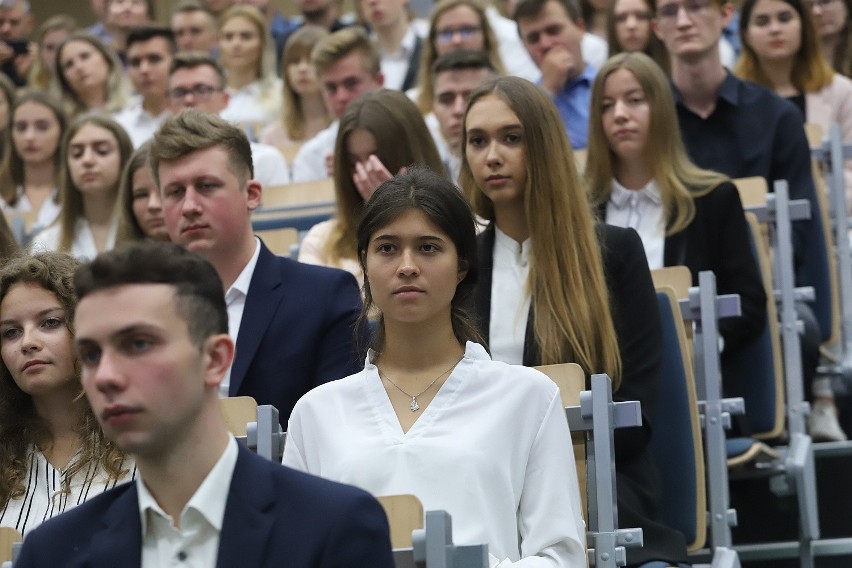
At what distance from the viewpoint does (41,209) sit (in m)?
6.50

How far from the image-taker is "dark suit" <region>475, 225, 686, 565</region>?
3.28 m

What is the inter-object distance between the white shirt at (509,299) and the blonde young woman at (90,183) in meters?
2.24

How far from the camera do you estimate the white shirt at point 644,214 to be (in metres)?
4.24

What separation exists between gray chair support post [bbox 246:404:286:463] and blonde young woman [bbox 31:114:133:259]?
2630 mm

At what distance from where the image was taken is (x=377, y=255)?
116 inches

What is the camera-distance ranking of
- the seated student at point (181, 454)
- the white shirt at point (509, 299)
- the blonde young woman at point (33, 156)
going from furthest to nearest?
the blonde young woman at point (33, 156) → the white shirt at point (509, 299) → the seated student at point (181, 454)

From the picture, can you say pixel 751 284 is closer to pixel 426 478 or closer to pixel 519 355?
pixel 519 355

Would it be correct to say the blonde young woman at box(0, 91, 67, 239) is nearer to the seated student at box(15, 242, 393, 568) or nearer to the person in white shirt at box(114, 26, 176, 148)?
the person in white shirt at box(114, 26, 176, 148)

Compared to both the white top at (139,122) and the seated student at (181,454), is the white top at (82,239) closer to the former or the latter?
the white top at (139,122)

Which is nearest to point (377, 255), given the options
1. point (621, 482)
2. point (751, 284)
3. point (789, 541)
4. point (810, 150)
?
point (621, 482)

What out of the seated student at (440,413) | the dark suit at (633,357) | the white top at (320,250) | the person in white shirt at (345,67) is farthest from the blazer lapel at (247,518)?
the person in white shirt at (345,67)

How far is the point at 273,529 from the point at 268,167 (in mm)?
4071

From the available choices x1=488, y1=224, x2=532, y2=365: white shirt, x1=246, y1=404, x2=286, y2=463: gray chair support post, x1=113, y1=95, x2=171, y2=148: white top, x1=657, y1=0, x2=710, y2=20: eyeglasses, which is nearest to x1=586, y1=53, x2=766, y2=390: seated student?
x1=488, y1=224, x2=532, y2=365: white shirt

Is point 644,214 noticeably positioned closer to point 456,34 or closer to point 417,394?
point 417,394
